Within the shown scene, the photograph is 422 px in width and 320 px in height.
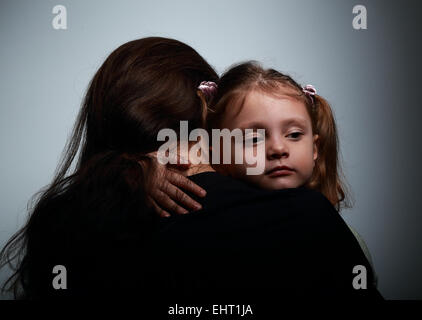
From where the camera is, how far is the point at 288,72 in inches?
70.4

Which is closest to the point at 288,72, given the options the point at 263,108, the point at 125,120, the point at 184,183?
the point at 263,108

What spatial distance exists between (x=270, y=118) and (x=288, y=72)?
0.87 metres

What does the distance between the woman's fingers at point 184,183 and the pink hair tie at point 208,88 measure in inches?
12.2

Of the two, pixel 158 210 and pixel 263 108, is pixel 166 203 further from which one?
pixel 263 108

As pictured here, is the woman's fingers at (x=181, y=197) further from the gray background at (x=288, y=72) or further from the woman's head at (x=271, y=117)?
the gray background at (x=288, y=72)

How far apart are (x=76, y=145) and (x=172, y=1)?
1.09 meters

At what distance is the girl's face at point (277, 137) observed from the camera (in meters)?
0.99

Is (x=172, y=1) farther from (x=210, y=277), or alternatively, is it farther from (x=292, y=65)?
(x=210, y=277)

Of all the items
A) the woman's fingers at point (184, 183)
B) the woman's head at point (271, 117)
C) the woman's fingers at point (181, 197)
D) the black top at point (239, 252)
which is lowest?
the black top at point (239, 252)

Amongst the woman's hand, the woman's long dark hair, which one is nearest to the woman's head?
the woman's long dark hair

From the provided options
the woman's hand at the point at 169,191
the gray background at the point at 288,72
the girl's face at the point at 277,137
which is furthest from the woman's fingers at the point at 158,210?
the gray background at the point at 288,72

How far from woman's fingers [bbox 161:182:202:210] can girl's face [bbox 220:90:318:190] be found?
35 cm

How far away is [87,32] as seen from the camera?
5.88ft

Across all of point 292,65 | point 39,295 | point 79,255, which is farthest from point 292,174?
point 292,65
